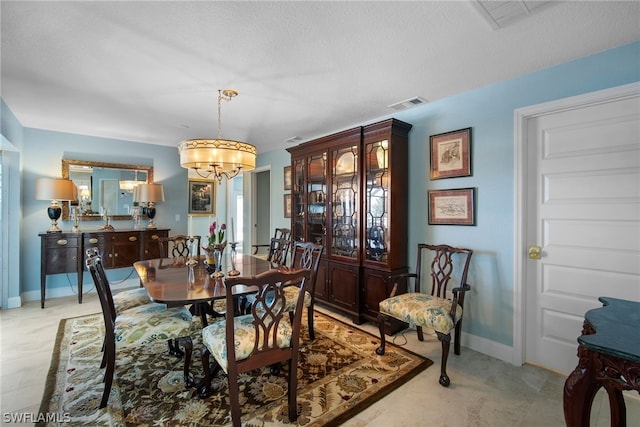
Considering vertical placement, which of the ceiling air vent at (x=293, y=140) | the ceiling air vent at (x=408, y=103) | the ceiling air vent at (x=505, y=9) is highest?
the ceiling air vent at (x=293, y=140)

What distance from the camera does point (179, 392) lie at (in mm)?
2033

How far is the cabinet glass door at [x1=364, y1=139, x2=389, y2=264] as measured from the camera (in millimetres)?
3146

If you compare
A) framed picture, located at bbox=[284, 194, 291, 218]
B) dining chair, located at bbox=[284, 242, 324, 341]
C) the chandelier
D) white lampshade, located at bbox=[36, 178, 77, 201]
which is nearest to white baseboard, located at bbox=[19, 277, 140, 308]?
white lampshade, located at bbox=[36, 178, 77, 201]

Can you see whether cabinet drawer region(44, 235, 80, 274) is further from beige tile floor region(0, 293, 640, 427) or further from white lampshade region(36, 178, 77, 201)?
beige tile floor region(0, 293, 640, 427)

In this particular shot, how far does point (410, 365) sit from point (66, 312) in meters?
4.11

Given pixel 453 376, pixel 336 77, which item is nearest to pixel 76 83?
pixel 336 77

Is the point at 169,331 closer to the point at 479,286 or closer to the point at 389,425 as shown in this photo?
the point at 389,425

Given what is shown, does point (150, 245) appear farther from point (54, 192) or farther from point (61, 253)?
point (54, 192)

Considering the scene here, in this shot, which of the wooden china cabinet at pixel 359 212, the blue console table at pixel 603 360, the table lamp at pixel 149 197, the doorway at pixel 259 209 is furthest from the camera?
the doorway at pixel 259 209

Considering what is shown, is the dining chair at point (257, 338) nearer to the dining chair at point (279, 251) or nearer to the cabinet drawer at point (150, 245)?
the dining chair at point (279, 251)

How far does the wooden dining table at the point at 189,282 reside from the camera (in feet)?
6.09

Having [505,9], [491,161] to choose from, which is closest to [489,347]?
[491,161]

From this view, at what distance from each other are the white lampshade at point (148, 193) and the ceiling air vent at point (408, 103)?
12.7 ft

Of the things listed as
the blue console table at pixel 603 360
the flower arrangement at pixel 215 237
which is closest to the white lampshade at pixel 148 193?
the flower arrangement at pixel 215 237
